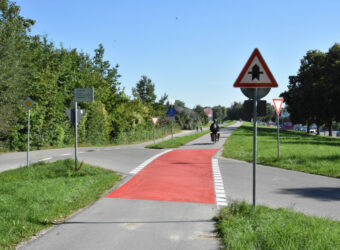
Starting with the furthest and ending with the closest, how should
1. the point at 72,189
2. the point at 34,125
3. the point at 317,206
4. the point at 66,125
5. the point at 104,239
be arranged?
the point at 66,125
the point at 34,125
the point at 72,189
the point at 317,206
the point at 104,239

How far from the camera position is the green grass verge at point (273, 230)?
4.54 metres

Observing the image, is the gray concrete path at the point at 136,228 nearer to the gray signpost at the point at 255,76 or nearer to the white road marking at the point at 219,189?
the white road marking at the point at 219,189

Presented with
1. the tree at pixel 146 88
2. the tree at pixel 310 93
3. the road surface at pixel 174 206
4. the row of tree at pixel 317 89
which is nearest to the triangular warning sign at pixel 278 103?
the road surface at pixel 174 206

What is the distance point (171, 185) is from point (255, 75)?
4769 millimetres

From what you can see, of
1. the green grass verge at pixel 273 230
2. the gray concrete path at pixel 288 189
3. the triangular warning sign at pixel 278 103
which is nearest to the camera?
the green grass verge at pixel 273 230

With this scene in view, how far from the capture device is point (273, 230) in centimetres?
506

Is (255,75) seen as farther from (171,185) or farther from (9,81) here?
(9,81)


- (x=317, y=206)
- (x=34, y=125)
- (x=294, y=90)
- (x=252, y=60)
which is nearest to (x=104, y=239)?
(x=252, y=60)

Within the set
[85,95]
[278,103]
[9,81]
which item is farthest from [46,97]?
[278,103]

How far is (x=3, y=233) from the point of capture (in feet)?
17.5

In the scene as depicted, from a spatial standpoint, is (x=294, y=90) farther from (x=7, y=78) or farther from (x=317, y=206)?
(x=317, y=206)

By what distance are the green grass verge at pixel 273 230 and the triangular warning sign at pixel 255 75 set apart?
2188 mm

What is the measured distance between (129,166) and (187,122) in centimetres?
6682

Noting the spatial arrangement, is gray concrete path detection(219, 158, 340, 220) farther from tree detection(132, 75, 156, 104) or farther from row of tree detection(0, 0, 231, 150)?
tree detection(132, 75, 156, 104)
